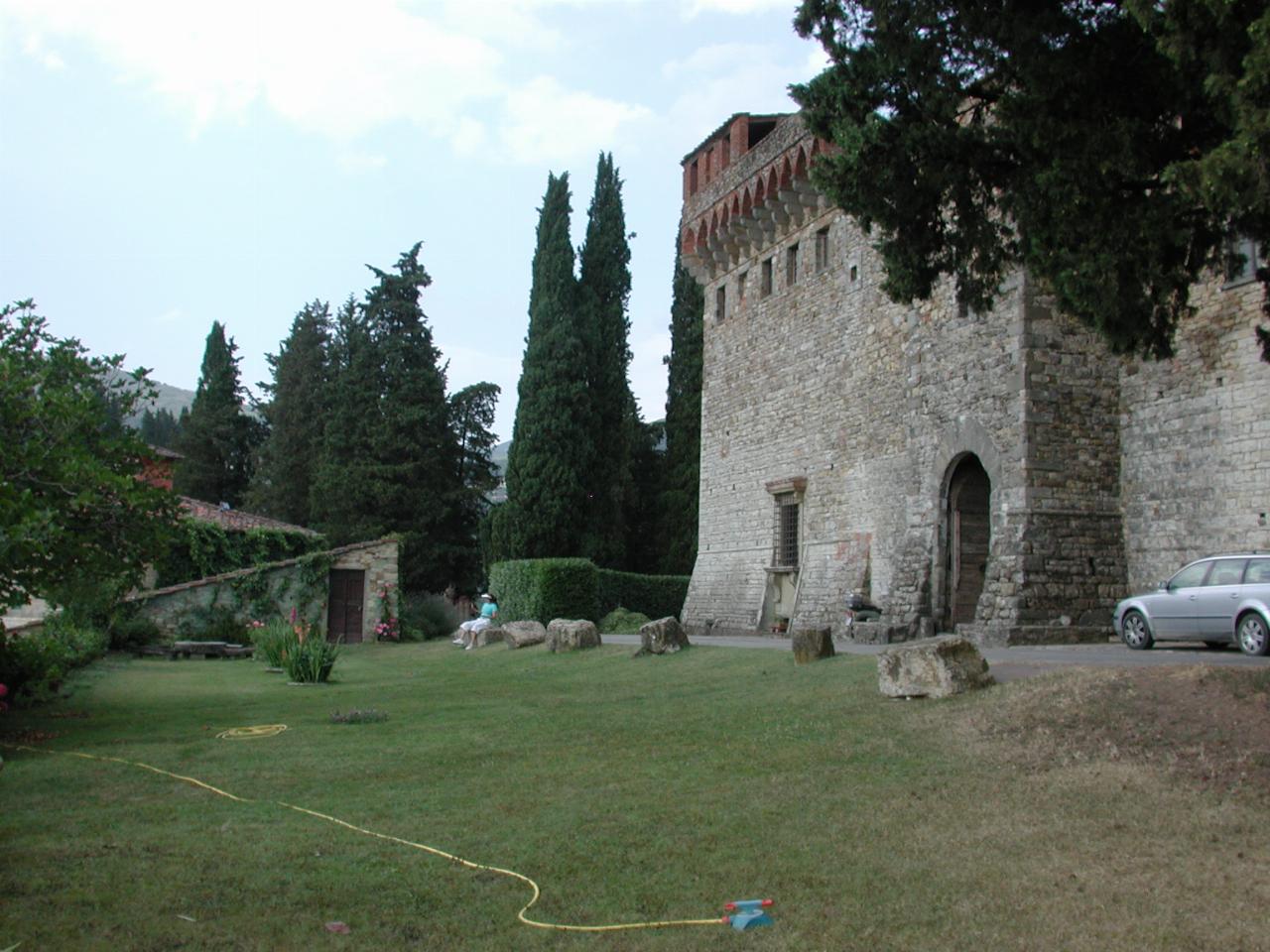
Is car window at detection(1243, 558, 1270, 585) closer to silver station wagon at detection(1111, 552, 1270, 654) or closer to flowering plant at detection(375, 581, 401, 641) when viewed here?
silver station wagon at detection(1111, 552, 1270, 654)

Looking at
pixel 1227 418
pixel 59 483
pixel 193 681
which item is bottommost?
pixel 193 681

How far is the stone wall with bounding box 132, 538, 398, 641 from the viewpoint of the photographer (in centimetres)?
2686

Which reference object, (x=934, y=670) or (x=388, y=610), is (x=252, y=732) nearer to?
(x=934, y=670)

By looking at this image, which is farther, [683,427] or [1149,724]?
[683,427]

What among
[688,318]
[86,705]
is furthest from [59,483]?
[688,318]

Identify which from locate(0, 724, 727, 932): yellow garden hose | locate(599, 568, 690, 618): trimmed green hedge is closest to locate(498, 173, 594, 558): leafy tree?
locate(599, 568, 690, 618): trimmed green hedge

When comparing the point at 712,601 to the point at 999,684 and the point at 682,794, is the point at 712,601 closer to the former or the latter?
the point at 999,684

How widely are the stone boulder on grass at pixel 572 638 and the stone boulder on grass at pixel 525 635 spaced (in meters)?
1.64

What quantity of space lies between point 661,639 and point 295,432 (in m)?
34.4

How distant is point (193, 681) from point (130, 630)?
847 cm

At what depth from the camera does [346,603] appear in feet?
101

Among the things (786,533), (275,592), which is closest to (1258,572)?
(786,533)

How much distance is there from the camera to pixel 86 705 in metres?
13.6

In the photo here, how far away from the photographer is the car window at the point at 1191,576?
13.2 meters
